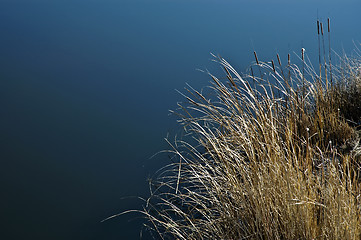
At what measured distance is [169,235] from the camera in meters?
2.33

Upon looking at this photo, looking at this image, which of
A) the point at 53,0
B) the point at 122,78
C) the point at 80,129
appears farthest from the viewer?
the point at 53,0

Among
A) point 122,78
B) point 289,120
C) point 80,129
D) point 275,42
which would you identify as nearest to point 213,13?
point 275,42

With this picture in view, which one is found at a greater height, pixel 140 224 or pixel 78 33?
pixel 78 33

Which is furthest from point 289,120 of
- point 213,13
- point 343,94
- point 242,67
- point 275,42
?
point 213,13

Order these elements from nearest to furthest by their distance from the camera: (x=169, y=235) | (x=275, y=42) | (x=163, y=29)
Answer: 1. (x=169, y=235)
2. (x=275, y=42)
3. (x=163, y=29)

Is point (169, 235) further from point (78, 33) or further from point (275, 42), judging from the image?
point (78, 33)

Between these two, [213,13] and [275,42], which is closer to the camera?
[275,42]

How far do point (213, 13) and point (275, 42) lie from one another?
4.89ft

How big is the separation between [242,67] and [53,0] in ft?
13.7

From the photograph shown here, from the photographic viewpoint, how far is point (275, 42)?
571 cm

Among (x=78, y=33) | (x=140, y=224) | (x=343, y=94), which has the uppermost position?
(x=78, y=33)

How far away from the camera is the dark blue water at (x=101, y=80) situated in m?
2.88

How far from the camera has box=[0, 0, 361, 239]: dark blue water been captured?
288cm

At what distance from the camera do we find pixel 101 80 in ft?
15.8
